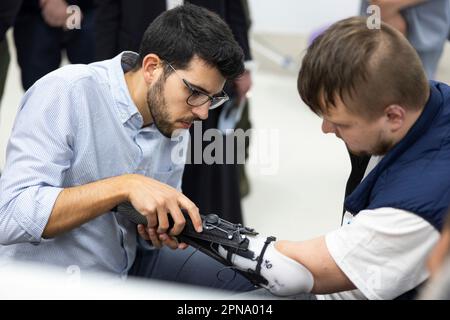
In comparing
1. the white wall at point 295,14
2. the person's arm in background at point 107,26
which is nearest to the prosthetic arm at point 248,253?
the person's arm in background at point 107,26

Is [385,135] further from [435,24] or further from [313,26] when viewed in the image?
[313,26]

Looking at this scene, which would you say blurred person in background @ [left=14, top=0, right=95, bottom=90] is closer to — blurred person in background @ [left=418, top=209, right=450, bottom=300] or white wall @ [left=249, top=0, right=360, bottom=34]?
white wall @ [left=249, top=0, right=360, bottom=34]

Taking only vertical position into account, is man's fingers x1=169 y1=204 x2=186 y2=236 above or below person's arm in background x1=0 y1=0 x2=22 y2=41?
below

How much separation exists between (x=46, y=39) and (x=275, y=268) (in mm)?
1746

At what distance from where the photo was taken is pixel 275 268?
1.24 metres

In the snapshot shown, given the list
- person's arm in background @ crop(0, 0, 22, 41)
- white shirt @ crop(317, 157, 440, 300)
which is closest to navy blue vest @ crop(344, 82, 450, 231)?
white shirt @ crop(317, 157, 440, 300)

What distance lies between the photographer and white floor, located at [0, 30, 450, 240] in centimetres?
274

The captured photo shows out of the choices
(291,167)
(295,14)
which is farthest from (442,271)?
(295,14)

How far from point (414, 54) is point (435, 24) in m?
0.99

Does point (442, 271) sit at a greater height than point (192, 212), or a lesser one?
greater

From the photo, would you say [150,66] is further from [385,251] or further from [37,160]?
[385,251]

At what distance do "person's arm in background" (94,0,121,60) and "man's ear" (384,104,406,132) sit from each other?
1.20 meters

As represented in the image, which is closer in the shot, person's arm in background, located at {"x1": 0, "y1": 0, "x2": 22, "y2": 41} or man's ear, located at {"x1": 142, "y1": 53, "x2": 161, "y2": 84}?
man's ear, located at {"x1": 142, "y1": 53, "x2": 161, "y2": 84}
